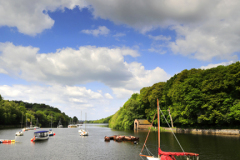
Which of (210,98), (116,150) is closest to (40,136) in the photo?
(116,150)

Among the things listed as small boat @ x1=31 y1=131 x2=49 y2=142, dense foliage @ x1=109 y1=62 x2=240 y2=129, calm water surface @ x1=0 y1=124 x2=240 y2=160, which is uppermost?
dense foliage @ x1=109 y1=62 x2=240 y2=129

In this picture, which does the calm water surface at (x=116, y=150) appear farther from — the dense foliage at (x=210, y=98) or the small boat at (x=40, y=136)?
the dense foliage at (x=210, y=98)

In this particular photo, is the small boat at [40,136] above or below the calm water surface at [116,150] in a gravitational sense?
below

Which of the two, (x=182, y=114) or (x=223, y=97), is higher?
(x=223, y=97)

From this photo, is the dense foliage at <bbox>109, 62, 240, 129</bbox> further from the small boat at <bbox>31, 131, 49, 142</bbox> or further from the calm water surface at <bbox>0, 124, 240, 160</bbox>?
the small boat at <bbox>31, 131, 49, 142</bbox>

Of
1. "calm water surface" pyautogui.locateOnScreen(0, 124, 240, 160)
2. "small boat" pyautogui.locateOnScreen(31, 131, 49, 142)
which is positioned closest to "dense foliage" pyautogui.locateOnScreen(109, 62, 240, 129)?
"calm water surface" pyautogui.locateOnScreen(0, 124, 240, 160)

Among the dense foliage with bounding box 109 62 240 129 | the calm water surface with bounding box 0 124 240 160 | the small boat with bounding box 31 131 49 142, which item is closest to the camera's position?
the calm water surface with bounding box 0 124 240 160

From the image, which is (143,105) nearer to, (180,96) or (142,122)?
(142,122)

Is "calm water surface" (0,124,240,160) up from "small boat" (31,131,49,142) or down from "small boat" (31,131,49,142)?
up

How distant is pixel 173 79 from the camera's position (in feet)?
369

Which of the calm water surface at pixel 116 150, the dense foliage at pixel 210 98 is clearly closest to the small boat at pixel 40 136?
the calm water surface at pixel 116 150

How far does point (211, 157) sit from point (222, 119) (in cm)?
4470

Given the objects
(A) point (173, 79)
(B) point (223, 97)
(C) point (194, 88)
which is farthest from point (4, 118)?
(B) point (223, 97)

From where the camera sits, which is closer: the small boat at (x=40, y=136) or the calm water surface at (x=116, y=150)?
the calm water surface at (x=116, y=150)
